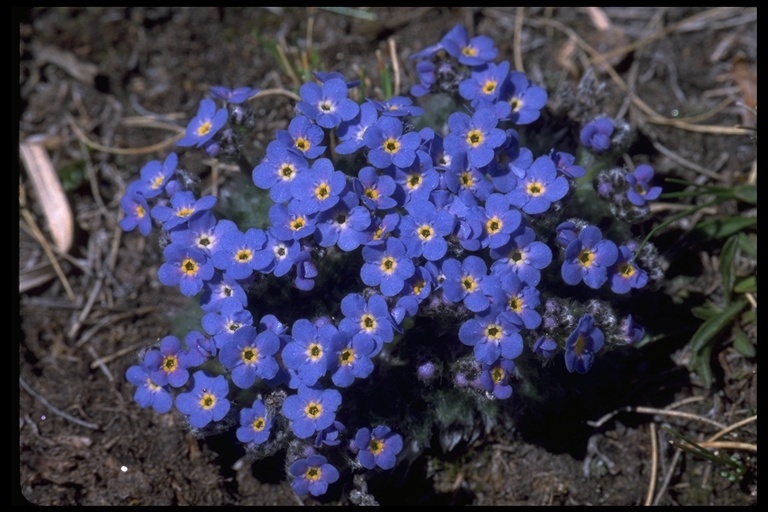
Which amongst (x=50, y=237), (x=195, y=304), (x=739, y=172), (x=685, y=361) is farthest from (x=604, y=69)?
(x=50, y=237)

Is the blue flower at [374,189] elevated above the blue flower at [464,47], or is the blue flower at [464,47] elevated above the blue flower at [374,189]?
the blue flower at [464,47]

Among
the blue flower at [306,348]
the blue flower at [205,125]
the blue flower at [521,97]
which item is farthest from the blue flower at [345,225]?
the blue flower at [521,97]

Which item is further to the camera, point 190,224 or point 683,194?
point 683,194

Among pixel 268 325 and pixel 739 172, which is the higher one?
pixel 268 325

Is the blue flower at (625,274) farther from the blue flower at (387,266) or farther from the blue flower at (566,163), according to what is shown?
the blue flower at (387,266)

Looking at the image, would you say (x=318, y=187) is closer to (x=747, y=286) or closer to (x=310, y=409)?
(x=310, y=409)

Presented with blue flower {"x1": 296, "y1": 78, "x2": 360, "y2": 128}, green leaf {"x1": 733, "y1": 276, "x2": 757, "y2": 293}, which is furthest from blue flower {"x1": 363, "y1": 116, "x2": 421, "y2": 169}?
green leaf {"x1": 733, "y1": 276, "x2": 757, "y2": 293}

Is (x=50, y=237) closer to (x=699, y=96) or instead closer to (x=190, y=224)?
(x=190, y=224)
